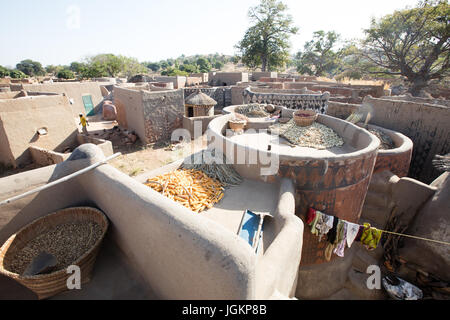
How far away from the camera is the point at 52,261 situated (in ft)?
8.85

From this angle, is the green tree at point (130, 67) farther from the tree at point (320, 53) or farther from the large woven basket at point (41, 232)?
the large woven basket at point (41, 232)

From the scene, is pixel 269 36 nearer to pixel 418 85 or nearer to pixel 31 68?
pixel 418 85

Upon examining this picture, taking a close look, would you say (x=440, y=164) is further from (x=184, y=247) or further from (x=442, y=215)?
(x=184, y=247)

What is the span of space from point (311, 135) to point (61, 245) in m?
6.52

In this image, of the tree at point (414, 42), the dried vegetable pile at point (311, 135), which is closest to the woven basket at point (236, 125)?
the dried vegetable pile at point (311, 135)

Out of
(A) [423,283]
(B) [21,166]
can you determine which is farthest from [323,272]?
(B) [21,166]

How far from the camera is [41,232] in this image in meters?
3.18

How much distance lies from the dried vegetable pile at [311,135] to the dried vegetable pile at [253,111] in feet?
6.20

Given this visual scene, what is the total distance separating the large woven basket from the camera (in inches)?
96.3

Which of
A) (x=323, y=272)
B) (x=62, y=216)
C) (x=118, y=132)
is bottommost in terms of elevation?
(x=323, y=272)

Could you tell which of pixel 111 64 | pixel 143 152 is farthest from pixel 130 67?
pixel 143 152

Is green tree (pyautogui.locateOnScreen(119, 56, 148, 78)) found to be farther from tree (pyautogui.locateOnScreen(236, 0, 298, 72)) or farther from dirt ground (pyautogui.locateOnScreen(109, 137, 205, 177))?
dirt ground (pyautogui.locateOnScreen(109, 137, 205, 177))

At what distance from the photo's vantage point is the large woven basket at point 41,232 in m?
2.45

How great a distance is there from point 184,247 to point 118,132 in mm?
13179
